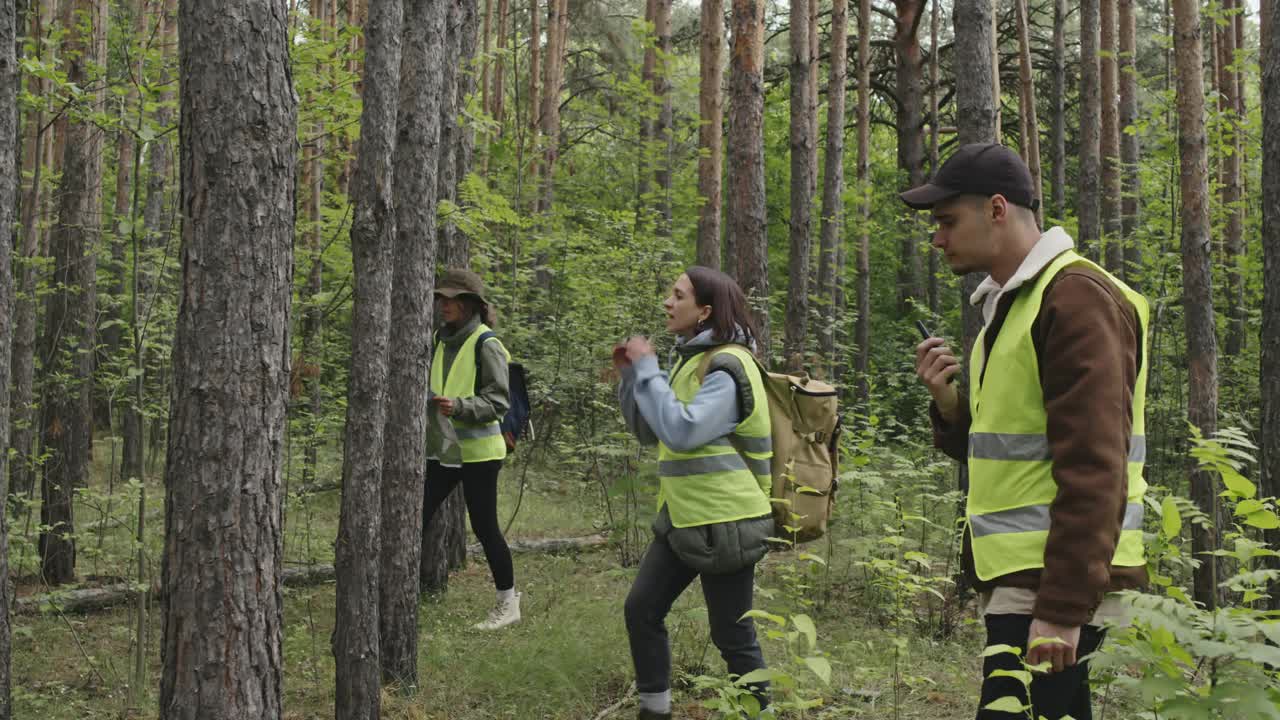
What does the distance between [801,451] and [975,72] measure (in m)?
3.09

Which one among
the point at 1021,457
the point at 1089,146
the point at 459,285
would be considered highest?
the point at 1089,146

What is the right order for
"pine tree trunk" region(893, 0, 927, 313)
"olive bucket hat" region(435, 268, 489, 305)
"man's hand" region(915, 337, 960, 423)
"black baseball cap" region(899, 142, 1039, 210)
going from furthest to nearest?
1. "pine tree trunk" region(893, 0, 927, 313)
2. "olive bucket hat" region(435, 268, 489, 305)
3. "man's hand" region(915, 337, 960, 423)
4. "black baseball cap" region(899, 142, 1039, 210)

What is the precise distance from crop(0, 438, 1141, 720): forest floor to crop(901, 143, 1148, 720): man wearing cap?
1.49 meters

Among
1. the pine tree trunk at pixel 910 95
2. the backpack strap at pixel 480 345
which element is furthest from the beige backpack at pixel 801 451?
the pine tree trunk at pixel 910 95

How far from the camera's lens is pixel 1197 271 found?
7855mm

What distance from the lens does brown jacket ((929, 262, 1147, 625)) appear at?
87.4 inches

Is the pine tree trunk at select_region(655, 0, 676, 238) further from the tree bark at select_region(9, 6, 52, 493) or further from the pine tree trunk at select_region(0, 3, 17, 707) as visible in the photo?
the pine tree trunk at select_region(0, 3, 17, 707)

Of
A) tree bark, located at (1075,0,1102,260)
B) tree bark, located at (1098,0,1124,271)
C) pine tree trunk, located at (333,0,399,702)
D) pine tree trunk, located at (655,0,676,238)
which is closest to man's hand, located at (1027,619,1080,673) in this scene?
pine tree trunk, located at (333,0,399,702)

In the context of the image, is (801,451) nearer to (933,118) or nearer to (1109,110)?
(1109,110)

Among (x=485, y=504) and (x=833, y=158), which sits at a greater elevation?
(x=833, y=158)

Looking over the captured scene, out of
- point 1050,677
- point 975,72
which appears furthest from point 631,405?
point 975,72

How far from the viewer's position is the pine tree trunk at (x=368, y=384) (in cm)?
470

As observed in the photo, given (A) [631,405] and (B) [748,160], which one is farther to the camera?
(B) [748,160]

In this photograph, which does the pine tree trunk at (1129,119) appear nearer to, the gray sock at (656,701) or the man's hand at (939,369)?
the gray sock at (656,701)
